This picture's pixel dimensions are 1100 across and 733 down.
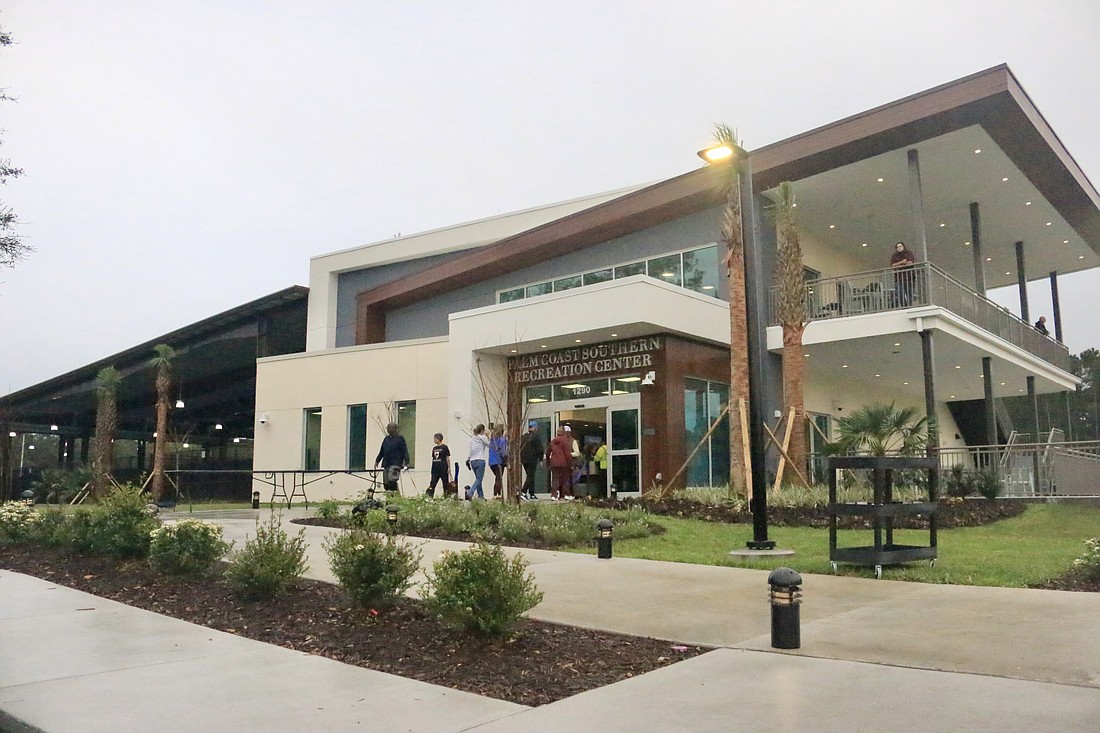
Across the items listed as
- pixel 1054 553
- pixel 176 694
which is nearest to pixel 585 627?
pixel 176 694

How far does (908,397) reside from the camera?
110ft

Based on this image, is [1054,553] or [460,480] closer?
[1054,553]

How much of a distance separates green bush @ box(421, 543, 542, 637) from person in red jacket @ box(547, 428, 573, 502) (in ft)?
42.3

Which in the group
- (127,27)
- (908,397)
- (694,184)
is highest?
(694,184)

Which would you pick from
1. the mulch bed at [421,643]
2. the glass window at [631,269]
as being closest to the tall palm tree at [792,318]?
the glass window at [631,269]

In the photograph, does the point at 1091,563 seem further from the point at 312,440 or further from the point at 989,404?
the point at 312,440

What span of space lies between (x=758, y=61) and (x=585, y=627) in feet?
27.7

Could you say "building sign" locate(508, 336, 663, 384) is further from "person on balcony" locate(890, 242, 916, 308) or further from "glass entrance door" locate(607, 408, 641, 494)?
"person on balcony" locate(890, 242, 916, 308)

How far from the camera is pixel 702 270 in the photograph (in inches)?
907

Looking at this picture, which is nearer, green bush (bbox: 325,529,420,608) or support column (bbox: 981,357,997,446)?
green bush (bbox: 325,529,420,608)

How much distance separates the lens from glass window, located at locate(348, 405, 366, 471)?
2684 cm

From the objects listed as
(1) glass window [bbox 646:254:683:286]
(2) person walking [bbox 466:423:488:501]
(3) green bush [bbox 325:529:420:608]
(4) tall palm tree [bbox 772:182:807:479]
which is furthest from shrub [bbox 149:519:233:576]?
(1) glass window [bbox 646:254:683:286]

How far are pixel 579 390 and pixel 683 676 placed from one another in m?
17.1

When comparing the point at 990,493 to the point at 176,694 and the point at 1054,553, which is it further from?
the point at 176,694
